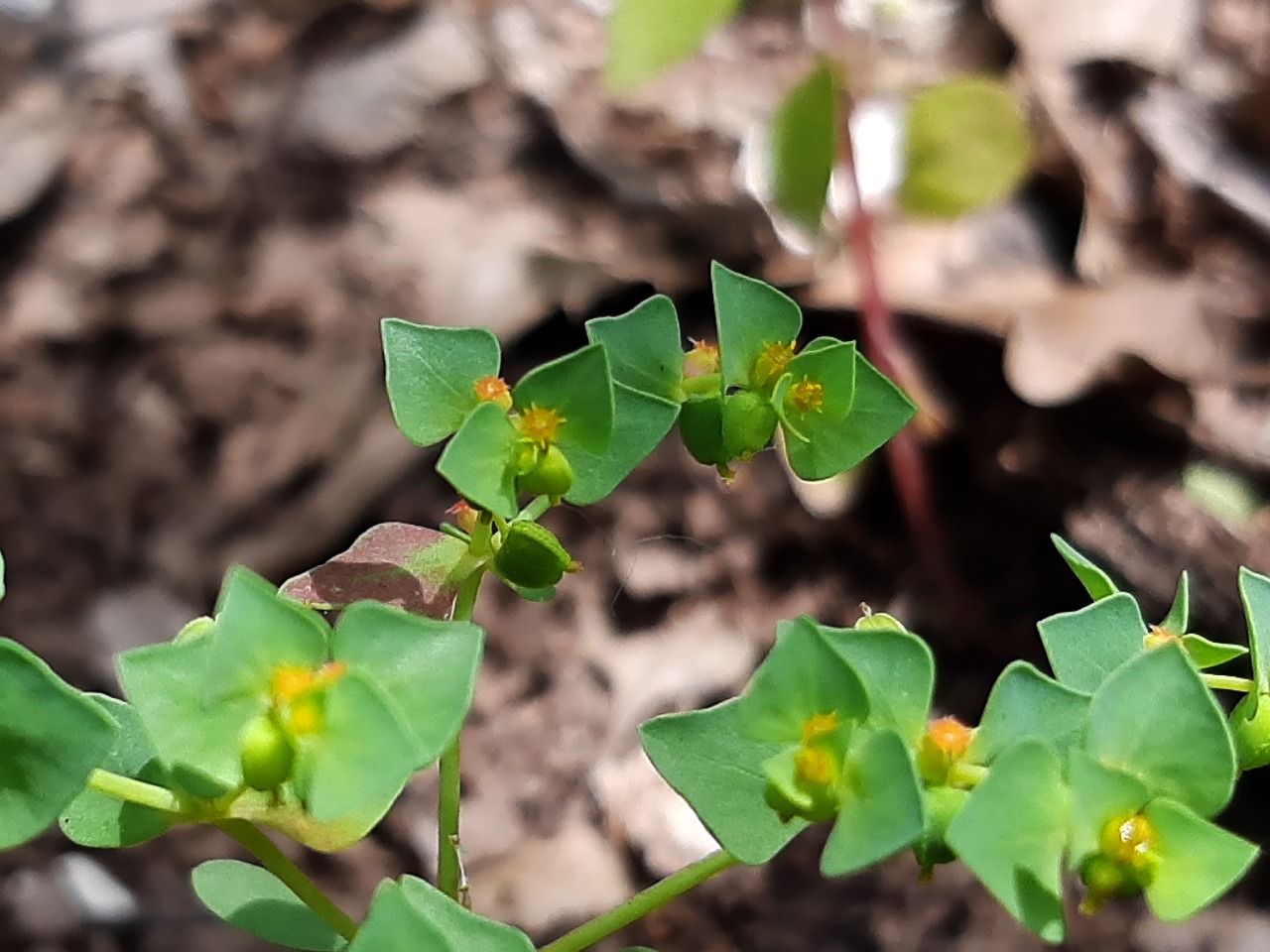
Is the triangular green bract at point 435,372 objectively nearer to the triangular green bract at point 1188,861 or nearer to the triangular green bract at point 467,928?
the triangular green bract at point 467,928

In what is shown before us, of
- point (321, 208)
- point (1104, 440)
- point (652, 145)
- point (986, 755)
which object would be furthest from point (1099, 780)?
point (321, 208)

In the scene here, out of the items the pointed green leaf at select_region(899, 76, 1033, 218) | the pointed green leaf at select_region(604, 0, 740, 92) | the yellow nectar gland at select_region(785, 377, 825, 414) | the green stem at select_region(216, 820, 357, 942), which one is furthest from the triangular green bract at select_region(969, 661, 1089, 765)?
the pointed green leaf at select_region(899, 76, 1033, 218)

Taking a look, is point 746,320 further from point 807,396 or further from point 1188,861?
point 1188,861

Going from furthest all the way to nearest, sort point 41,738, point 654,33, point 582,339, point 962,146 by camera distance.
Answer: point 582,339 → point 962,146 → point 654,33 → point 41,738

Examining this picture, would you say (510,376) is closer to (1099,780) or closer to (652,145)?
(652,145)

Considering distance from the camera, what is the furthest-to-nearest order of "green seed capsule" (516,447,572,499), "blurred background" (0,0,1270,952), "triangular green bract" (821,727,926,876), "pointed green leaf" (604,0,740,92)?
"blurred background" (0,0,1270,952) < "pointed green leaf" (604,0,740,92) < "green seed capsule" (516,447,572,499) < "triangular green bract" (821,727,926,876)

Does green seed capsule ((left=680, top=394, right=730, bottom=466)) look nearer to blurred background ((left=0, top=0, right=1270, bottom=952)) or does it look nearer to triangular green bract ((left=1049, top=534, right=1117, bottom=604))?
triangular green bract ((left=1049, top=534, right=1117, bottom=604))

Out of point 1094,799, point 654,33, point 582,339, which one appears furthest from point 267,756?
point 582,339
